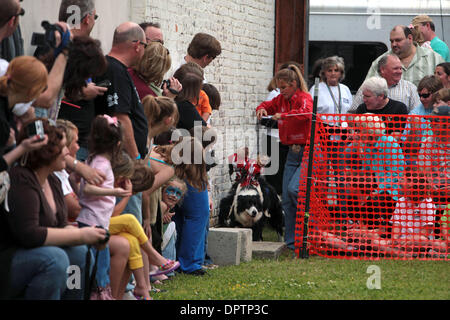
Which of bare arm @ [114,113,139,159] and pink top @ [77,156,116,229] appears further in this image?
bare arm @ [114,113,139,159]

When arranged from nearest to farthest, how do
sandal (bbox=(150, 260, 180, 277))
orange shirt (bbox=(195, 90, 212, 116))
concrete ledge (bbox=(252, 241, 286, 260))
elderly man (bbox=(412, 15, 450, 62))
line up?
sandal (bbox=(150, 260, 180, 277)) → orange shirt (bbox=(195, 90, 212, 116)) → concrete ledge (bbox=(252, 241, 286, 260)) → elderly man (bbox=(412, 15, 450, 62))

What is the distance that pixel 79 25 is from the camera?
6.14m

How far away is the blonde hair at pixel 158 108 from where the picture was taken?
21.6 ft

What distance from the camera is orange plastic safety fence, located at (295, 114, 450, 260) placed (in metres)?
8.85

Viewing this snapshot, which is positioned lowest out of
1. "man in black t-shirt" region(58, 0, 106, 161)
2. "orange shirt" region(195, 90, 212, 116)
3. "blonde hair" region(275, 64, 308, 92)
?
"man in black t-shirt" region(58, 0, 106, 161)

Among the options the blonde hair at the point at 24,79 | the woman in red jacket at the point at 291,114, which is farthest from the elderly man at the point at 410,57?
the blonde hair at the point at 24,79

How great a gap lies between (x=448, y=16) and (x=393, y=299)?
9.94 m

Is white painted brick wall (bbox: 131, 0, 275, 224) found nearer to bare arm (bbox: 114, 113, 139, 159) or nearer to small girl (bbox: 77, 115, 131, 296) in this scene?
bare arm (bbox: 114, 113, 139, 159)

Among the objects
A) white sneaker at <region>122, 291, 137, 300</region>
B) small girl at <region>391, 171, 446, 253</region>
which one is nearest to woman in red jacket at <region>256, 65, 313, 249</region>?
small girl at <region>391, 171, 446, 253</region>

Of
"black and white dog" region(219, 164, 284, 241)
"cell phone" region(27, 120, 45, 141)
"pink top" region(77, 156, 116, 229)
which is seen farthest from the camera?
"black and white dog" region(219, 164, 284, 241)

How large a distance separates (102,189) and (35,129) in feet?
2.49

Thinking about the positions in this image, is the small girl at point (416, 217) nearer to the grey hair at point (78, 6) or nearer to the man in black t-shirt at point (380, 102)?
the man in black t-shirt at point (380, 102)

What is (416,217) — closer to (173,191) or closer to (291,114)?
(291,114)

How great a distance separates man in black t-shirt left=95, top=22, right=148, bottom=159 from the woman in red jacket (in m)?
3.35
